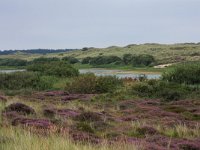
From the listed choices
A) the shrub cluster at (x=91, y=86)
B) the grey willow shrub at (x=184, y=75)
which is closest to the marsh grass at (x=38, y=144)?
the shrub cluster at (x=91, y=86)

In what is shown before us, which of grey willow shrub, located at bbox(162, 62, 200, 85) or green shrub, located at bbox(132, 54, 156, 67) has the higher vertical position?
grey willow shrub, located at bbox(162, 62, 200, 85)

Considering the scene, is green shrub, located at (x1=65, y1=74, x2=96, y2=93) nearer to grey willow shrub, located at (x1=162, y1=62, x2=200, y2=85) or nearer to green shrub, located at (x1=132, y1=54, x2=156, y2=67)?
grey willow shrub, located at (x1=162, y1=62, x2=200, y2=85)

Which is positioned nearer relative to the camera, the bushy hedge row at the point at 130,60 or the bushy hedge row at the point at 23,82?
the bushy hedge row at the point at 23,82

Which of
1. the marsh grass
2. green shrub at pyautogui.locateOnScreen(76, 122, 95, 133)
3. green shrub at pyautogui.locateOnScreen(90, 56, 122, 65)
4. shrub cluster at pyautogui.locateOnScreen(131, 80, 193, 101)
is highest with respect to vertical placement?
the marsh grass

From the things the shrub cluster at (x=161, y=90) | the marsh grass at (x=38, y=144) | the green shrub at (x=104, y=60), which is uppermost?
the marsh grass at (x=38, y=144)

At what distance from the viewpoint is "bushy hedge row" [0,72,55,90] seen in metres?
37.6

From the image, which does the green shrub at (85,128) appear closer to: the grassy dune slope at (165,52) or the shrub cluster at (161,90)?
the shrub cluster at (161,90)

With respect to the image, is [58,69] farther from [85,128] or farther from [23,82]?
[85,128]

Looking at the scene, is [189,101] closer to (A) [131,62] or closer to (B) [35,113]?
(B) [35,113]

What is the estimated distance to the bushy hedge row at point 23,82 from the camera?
37594 mm

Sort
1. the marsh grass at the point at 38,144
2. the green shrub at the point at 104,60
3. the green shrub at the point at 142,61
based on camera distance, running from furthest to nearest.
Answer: the green shrub at the point at 104,60, the green shrub at the point at 142,61, the marsh grass at the point at 38,144

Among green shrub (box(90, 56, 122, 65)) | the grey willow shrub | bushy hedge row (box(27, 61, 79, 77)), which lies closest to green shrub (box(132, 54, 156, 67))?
green shrub (box(90, 56, 122, 65))

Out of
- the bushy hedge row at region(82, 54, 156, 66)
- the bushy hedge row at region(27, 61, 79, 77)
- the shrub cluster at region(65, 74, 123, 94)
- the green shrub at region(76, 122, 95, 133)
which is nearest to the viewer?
the green shrub at region(76, 122, 95, 133)

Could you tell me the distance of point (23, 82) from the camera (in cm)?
3797
